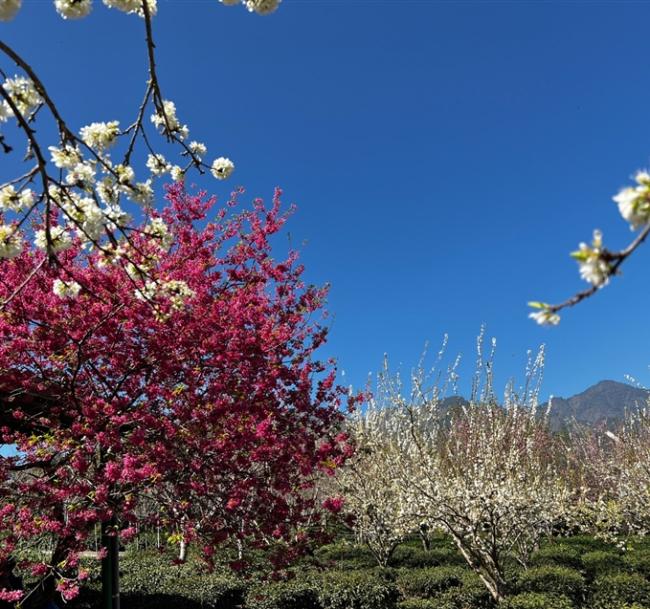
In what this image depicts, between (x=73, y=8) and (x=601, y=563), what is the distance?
15.0 meters

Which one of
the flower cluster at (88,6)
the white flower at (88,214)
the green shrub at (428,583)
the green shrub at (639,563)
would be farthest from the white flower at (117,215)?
the green shrub at (639,563)

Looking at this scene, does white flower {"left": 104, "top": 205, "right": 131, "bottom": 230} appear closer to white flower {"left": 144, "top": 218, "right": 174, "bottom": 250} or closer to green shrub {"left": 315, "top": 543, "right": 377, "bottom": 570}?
white flower {"left": 144, "top": 218, "right": 174, "bottom": 250}

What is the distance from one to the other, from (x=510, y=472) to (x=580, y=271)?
31.6 ft

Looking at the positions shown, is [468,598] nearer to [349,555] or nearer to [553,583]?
[553,583]

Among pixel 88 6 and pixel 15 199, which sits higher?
pixel 88 6

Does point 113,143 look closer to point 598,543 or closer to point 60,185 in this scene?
point 60,185

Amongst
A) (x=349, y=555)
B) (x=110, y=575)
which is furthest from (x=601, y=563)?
(x=110, y=575)

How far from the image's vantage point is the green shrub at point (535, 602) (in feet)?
26.7

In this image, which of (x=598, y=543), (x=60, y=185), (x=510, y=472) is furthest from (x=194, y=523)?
(x=598, y=543)

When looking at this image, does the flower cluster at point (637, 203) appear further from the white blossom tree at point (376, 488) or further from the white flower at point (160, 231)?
the white blossom tree at point (376, 488)

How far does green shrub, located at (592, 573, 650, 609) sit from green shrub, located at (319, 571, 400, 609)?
3.64 meters

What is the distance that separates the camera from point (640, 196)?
1338 millimetres

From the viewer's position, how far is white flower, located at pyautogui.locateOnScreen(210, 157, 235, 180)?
4.18m

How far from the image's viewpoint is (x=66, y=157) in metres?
3.18
